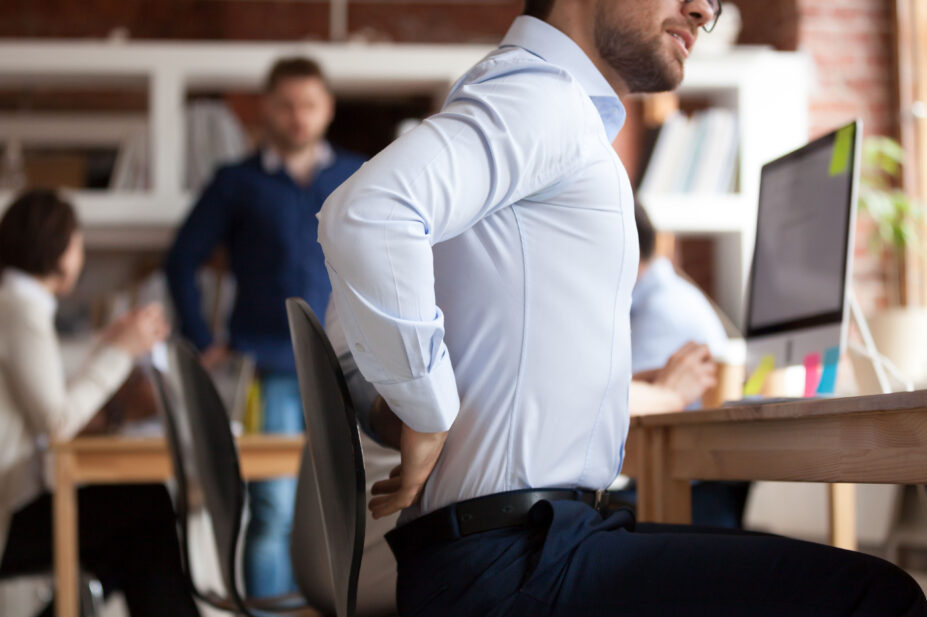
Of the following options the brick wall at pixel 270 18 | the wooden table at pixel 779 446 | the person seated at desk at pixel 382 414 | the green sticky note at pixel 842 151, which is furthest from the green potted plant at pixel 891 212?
the brick wall at pixel 270 18

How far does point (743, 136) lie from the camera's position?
13.1 feet

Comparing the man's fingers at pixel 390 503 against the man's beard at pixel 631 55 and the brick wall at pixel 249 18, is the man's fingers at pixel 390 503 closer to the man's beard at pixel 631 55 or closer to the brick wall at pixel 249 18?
the man's beard at pixel 631 55

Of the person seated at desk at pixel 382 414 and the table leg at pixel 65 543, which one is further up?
the person seated at desk at pixel 382 414

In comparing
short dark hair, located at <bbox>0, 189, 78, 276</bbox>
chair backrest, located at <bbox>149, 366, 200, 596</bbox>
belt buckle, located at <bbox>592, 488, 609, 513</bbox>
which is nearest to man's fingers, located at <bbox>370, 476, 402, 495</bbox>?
belt buckle, located at <bbox>592, 488, 609, 513</bbox>

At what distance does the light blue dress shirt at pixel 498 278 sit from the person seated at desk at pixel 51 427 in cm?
165

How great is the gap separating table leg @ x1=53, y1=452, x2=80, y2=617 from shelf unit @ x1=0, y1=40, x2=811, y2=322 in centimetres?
135

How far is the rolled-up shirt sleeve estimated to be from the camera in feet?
3.28

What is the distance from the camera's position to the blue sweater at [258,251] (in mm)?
3324

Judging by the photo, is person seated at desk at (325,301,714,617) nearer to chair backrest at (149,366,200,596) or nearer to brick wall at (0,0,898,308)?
chair backrest at (149,366,200,596)

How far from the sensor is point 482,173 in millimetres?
1035

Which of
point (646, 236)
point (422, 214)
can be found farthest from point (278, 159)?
point (422, 214)

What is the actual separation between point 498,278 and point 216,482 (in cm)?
88

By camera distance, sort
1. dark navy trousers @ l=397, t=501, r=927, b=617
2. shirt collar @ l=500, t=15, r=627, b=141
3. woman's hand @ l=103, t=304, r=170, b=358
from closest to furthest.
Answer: dark navy trousers @ l=397, t=501, r=927, b=617 → shirt collar @ l=500, t=15, r=627, b=141 → woman's hand @ l=103, t=304, r=170, b=358

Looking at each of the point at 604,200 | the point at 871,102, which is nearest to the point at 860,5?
the point at 871,102
